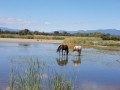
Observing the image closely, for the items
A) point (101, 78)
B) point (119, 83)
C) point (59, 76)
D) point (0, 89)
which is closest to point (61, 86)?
point (59, 76)

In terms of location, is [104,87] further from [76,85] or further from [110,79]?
[110,79]

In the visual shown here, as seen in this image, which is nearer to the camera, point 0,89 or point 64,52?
point 0,89

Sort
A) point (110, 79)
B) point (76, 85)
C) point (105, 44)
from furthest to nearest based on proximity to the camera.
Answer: point (105, 44) < point (110, 79) < point (76, 85)

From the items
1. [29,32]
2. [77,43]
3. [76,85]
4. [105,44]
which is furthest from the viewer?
[29,32]

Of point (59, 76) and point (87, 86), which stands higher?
point (59, 76)

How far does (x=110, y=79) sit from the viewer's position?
595 inches

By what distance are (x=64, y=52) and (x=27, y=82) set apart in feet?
69.9

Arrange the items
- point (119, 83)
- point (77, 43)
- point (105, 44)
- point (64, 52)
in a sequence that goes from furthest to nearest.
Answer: point (77, 43)
point (105, 44)
point (64, 52)
point (119, 83)

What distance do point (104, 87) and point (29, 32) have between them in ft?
234

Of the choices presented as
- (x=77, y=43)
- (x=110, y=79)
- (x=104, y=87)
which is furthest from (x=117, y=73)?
(x=77, y=43)

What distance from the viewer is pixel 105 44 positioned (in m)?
Result: 47.3

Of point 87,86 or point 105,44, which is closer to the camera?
point 87,86

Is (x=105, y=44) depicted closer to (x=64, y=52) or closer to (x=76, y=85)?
(x=64, y=52)

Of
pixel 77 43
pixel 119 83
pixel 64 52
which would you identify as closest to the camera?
pixel 119 83
